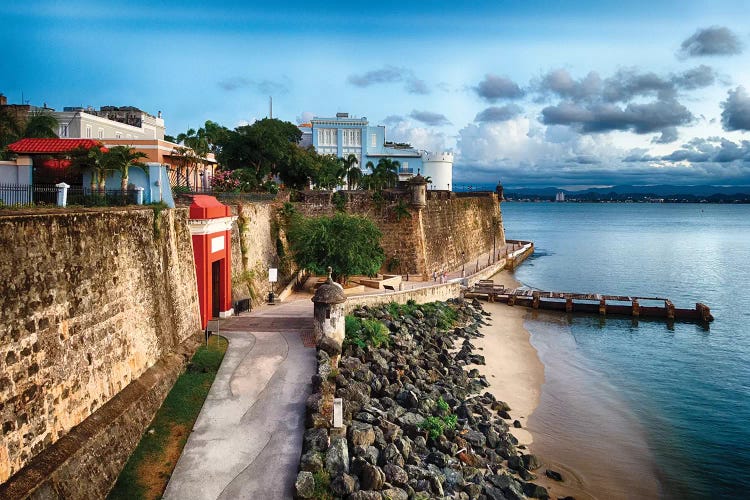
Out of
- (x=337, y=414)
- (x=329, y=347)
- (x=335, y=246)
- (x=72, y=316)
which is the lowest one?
(x=337, y=414)

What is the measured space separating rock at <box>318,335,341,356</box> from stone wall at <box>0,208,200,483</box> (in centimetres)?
438

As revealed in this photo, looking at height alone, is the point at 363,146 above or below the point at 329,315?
above

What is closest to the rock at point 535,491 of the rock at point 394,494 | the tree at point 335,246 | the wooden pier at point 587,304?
the rock at point 394,494

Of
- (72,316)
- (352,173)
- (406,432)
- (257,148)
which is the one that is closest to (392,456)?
(406,432)

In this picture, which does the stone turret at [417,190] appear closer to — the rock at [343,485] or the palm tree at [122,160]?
the palm tree at [122,160]

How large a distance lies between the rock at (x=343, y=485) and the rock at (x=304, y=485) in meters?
0.43

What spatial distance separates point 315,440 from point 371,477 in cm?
159

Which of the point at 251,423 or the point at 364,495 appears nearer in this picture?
the point at 364,495

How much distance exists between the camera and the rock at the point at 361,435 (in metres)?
13.2

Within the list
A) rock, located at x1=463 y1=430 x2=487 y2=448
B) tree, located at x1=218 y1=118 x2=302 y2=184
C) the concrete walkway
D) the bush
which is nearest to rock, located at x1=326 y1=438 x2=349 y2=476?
the concrete walkway

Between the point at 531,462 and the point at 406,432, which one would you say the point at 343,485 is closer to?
the point at 406,432

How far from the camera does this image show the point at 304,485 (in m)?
10.9

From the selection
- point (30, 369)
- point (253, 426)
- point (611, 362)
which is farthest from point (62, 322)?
point (611, 362)

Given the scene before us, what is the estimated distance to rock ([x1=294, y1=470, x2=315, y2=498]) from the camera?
10812mm
